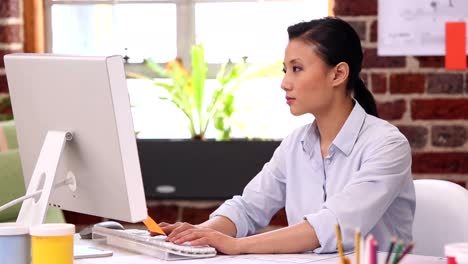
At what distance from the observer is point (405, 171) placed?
2.12 m

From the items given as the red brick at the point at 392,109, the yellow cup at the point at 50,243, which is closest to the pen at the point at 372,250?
the yellow cup at the point at 50,243

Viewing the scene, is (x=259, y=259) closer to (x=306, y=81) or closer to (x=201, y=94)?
(x=306, y=81)

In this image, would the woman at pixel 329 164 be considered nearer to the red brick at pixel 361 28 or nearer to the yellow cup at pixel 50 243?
the yellow cup at pixel 50 243

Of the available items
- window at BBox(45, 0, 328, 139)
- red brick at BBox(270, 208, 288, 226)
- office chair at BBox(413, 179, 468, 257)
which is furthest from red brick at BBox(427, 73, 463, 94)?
office chair at BBox(413, 179, 468, 257)

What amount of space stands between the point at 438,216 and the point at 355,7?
106cm

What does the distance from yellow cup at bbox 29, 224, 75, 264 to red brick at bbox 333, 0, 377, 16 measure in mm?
1721

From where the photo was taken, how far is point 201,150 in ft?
10.5

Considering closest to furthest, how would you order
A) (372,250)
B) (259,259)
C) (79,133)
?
(372,250) → (79,133) → (259,259)

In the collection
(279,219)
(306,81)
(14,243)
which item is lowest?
(279,219)

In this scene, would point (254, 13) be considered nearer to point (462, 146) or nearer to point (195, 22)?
point (195, 22)

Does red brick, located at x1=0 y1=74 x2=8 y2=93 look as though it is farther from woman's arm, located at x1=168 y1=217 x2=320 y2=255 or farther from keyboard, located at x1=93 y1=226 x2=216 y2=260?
woman's arm, located at x1=168 y1=217 x2=320 y2=255

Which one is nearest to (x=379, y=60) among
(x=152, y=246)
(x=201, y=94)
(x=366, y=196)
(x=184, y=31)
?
(x=201, y=94)

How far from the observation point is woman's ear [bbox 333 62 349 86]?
227cm

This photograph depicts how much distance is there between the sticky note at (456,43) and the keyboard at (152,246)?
1.42 m
